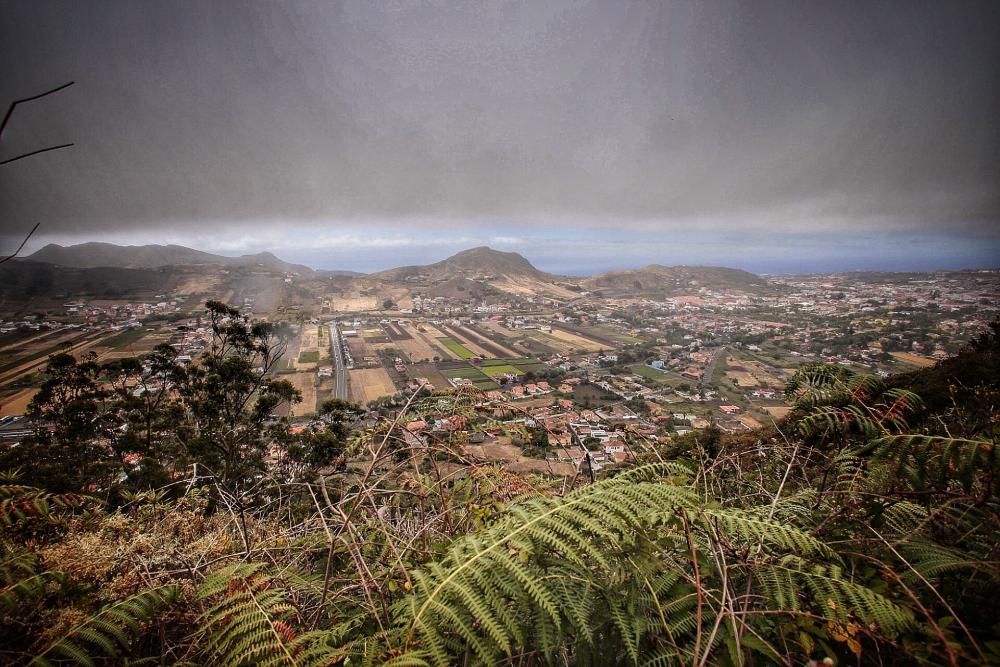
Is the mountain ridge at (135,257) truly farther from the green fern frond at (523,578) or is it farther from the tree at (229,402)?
the green fern frond at (523,578)

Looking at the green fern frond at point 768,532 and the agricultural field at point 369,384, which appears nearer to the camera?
the green fern frond at point 768,532

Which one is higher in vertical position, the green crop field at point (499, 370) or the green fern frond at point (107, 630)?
the green fern frond at point (107, 630)

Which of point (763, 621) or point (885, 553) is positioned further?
point (885, 553)

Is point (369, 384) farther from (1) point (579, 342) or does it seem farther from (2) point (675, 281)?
(2) point (675, 281)

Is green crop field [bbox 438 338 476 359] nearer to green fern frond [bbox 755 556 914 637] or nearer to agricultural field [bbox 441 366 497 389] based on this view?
agricultural field [bbox 441 366 497 389]

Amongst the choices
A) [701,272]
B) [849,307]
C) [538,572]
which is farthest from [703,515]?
[701,272]

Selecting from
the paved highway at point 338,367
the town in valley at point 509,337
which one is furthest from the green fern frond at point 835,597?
the paved highway at point 338,367

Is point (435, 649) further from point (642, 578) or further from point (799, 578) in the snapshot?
point (799, 578)
